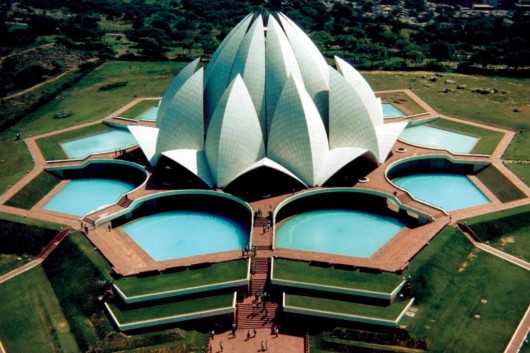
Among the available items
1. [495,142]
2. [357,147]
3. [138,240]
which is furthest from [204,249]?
[495,142]

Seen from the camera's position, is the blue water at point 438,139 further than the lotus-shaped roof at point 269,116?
Yes

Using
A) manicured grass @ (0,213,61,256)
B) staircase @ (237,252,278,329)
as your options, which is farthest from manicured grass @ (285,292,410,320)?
manicured grass @ (0,213,61,256)

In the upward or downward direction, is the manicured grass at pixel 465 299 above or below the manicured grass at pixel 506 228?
below

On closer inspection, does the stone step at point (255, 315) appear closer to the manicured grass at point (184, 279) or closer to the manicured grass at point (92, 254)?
the manicured grass at point (184, 279)

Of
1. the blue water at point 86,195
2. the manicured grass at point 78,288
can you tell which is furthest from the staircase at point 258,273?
the blue water at point 86,195

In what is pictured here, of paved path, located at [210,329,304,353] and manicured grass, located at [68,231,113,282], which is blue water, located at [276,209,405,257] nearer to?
paved path, located at [210,329,304,353]

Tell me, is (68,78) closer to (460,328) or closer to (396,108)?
(396,108)
